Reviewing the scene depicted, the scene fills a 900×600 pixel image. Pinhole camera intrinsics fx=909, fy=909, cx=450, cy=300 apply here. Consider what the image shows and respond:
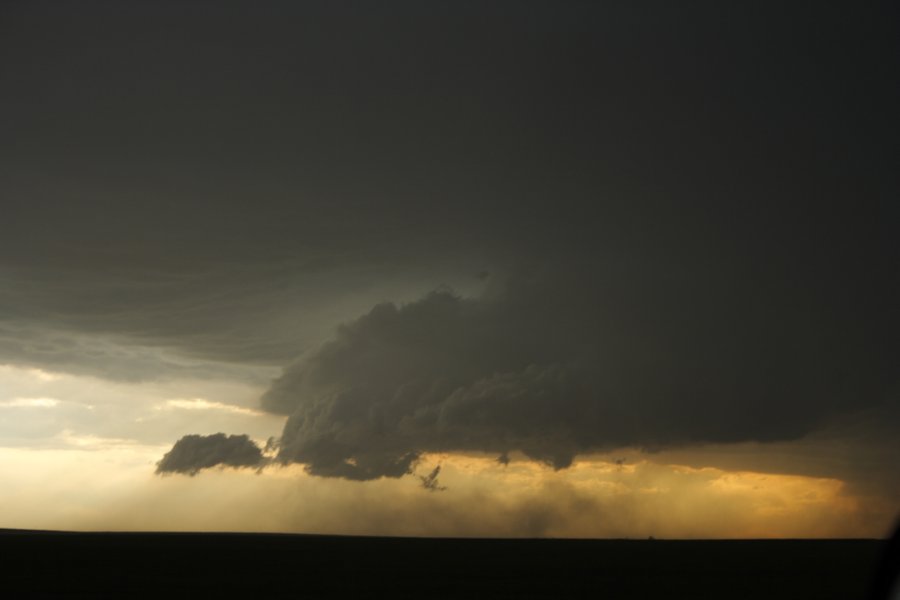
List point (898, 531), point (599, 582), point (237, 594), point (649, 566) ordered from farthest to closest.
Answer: point (649, 566) < point (599, 582) < point (237, 594) < point (898, 531)

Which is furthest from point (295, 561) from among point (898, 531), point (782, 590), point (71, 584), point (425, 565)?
point (898, 531)

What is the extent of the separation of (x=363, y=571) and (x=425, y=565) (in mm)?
13033

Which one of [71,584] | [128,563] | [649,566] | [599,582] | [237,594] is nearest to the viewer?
[237,594]

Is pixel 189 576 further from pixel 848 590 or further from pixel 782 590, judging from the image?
pixel 848 590

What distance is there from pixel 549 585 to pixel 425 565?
29930 millimetres

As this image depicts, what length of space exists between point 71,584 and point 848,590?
5097 cm

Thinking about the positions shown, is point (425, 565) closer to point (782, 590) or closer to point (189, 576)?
point (189, 576)

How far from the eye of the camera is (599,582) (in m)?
66.4

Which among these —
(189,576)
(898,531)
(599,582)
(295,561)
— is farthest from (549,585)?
(898,531)

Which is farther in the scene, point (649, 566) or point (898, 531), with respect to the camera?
point (649, 566)

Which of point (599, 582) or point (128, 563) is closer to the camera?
point (599, 582)

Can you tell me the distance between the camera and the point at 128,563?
87.8 metres

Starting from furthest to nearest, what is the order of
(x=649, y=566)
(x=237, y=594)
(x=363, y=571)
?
(x=649, y=566) → (x=363, y=571) → (x=237, y=594)

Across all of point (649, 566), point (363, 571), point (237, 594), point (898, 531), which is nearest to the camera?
point (898, 531)
